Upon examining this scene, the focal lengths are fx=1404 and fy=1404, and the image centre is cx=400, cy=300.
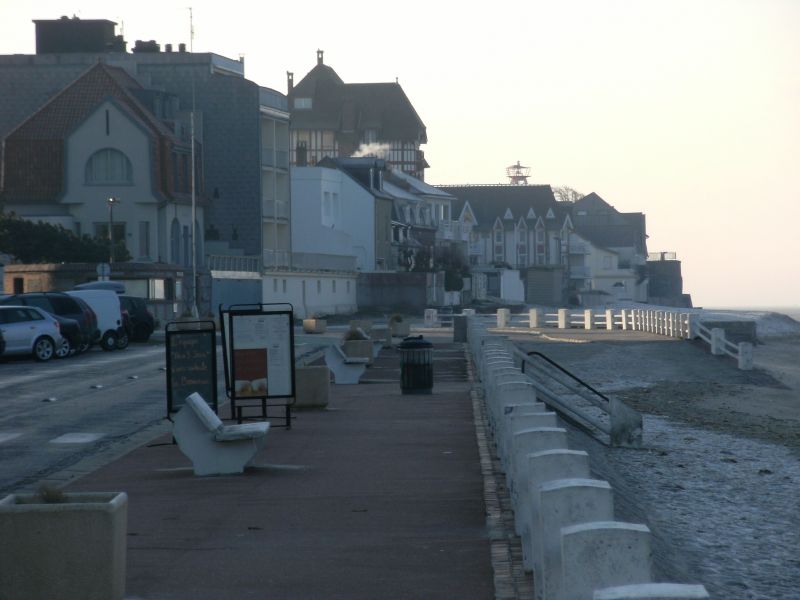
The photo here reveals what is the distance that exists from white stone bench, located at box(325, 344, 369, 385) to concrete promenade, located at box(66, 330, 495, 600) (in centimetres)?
1103

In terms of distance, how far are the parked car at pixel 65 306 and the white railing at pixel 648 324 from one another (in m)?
24.1

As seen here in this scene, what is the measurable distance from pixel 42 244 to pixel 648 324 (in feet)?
101

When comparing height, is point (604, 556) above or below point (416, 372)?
above

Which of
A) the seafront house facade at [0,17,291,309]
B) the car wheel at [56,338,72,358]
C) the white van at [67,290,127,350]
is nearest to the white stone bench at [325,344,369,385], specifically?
the car wheel at [56,338,72,358]

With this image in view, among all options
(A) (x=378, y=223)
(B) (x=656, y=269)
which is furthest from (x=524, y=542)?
(B) (x=656, y=269)

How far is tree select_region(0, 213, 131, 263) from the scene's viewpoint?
65.2m

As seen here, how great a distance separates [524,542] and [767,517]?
836 centimetres

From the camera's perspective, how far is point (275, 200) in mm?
84000

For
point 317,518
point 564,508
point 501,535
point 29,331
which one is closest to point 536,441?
point 501,535

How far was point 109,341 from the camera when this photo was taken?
1709 inches

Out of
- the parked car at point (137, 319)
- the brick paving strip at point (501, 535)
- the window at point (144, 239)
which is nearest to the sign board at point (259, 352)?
the brick paving strip at point (501, 535)

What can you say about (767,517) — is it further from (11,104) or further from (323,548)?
(11,104)

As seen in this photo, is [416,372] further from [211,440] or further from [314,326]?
[314,326]

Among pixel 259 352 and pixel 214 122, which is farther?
pixel 214 122
